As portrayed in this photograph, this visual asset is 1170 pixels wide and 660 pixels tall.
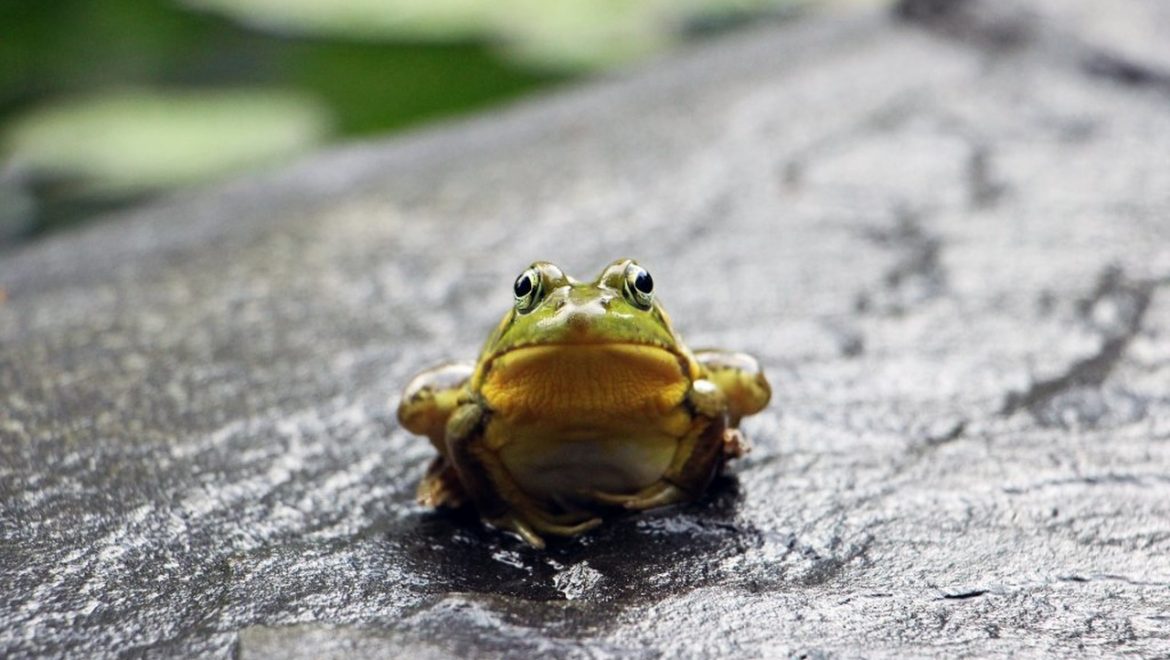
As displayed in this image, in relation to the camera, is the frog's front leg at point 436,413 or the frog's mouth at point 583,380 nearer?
the frog's mouth at point 583,380

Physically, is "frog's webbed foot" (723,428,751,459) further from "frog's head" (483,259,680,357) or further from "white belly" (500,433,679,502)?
"frog's head" (483,259,680,357)

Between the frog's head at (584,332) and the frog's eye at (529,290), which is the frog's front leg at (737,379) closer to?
the frog's head at (584,332)

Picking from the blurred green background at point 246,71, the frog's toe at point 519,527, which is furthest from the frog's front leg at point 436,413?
the blurred green background at point 246,71

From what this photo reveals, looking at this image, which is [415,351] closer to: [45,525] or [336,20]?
[45,525]

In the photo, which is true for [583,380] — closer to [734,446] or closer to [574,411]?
[574,411]

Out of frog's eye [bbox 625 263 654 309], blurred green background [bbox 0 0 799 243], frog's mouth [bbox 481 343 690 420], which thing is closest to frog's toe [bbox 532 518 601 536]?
frog's mouth [bbox 481 343 690 420]

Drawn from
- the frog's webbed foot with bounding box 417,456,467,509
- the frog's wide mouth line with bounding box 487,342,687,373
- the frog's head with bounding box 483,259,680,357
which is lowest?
the frog's webbed foot with bounding box 417,456,467,509

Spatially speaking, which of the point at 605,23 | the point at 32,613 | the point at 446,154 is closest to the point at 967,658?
the point at 32,613
